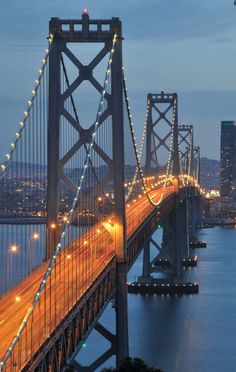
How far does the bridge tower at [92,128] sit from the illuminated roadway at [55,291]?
450mm

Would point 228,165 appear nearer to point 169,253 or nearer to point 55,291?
point 169,253

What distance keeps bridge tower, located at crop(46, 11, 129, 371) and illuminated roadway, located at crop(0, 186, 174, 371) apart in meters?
0.45

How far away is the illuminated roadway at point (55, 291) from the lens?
11.6 m

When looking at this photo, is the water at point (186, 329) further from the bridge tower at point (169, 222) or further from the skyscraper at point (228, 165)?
the skyscraper at point (228, 165)

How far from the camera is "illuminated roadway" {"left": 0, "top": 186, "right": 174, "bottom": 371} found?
11.6 metres

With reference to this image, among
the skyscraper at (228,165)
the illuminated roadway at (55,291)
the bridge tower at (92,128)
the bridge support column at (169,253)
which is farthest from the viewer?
the skyscraper at (228,165)

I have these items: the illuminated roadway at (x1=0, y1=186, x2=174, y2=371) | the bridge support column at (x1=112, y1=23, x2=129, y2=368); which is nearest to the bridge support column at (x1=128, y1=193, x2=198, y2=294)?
the illuminated roadway at (x1=0, y1=186, x2=174, y2=371)

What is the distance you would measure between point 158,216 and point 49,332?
18.5 meters

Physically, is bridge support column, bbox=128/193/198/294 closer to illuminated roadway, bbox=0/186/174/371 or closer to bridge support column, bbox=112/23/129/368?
illuminated roadway, bbox=0/186/174/371

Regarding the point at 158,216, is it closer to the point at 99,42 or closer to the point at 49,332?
the point at 99,42

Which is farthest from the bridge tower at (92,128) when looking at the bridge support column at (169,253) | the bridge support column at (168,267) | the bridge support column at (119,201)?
the bridge support column at (169,253)

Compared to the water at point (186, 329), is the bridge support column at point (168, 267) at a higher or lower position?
higher

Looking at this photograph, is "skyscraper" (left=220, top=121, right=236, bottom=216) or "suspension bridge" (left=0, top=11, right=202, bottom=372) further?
"skyscraper" (left=220, top=121, right=236, bottom=216)

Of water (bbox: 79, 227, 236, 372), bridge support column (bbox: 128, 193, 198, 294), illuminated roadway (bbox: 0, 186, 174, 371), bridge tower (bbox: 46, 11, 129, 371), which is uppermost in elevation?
bridge tower (bbox: 46, 11, 129, 371)
